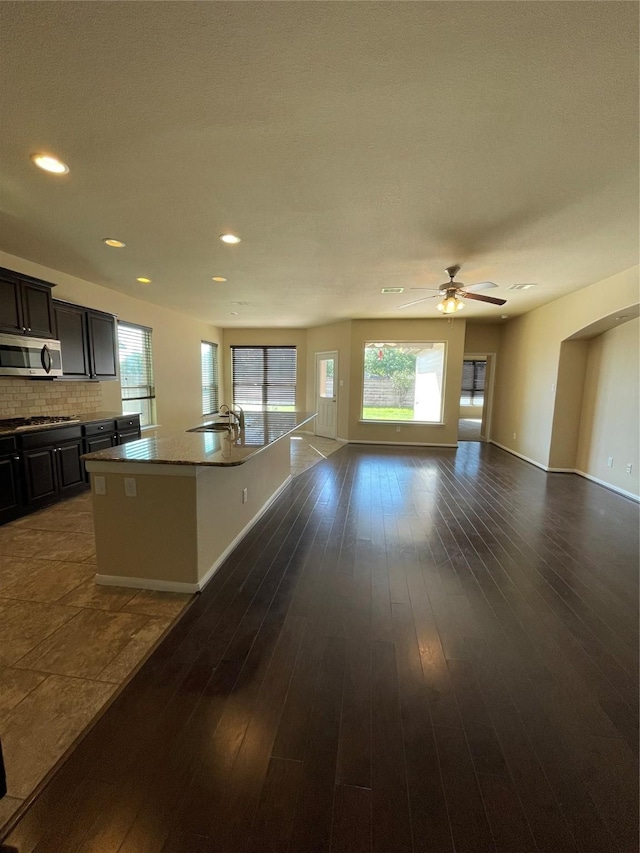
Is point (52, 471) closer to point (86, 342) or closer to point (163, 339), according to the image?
point (86, 342)

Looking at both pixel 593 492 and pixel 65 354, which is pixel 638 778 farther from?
pixel 65 354

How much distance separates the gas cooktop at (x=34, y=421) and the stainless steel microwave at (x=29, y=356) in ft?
1.65

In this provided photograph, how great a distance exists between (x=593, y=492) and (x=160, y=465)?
5.27 m

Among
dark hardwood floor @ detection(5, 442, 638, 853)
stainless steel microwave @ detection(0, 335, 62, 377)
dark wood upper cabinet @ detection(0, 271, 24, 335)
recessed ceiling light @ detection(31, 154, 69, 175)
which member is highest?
recessed ceiling light @ detection(31, 154, 69, 175)

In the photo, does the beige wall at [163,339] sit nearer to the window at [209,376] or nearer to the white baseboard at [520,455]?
the window at [209,376]

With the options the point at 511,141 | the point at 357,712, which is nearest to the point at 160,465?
the point at 357,712

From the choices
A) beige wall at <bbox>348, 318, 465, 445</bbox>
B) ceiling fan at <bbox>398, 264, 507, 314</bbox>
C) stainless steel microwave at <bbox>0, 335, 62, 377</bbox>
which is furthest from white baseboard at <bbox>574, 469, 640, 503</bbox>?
stainless steel microwave at <bbox>0, 335, 62, 377</bbox>

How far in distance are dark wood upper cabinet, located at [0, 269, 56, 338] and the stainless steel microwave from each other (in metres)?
0.09

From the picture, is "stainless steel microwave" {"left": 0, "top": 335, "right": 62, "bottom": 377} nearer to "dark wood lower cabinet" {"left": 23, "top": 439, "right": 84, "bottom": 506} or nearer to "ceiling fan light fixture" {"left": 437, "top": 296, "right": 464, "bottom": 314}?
"dark wood lower cabinet" {"left": 23, "top": 439, "right": 84, "bottom": 506}

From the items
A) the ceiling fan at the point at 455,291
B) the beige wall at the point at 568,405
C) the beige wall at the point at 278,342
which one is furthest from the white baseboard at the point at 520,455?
the beige wall at the point at 278,342

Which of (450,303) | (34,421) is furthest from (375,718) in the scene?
(34,421)

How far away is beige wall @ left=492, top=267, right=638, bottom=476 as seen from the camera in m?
4.28

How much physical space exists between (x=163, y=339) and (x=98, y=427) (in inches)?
103

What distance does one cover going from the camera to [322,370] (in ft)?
26.9
